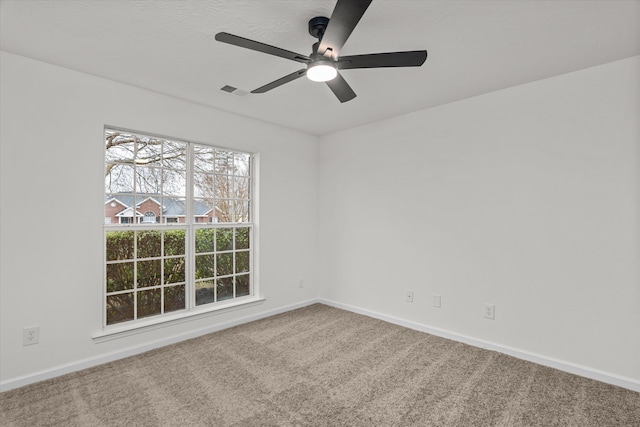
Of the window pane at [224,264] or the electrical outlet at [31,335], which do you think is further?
the window pane at [224,264]

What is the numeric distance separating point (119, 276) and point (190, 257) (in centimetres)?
67

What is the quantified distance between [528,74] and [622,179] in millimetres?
1108

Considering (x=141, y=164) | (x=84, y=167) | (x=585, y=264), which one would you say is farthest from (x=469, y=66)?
(x=84, y=167)

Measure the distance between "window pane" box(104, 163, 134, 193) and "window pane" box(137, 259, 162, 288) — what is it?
0.73 m

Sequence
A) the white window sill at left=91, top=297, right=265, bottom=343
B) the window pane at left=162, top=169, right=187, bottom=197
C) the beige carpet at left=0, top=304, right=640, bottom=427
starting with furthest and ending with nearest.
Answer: the window pane at left=162, top=169, right=187, bottom=197 → the white window sill at left=91, top=297, right=265, bottom=343 → the beige carpet at left=0, top=304, right=640, bottom=427

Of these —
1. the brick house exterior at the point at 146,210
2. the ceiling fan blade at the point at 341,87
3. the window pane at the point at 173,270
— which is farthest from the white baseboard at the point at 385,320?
the ceiling fan blade at the point at 341,87

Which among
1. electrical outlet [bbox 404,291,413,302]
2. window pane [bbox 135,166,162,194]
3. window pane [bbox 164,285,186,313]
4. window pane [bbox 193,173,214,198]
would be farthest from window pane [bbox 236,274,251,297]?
electrical outlet [bbox 404,291,413,302]

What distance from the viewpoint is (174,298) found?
337cm

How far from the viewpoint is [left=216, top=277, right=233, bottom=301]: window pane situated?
3740 mm

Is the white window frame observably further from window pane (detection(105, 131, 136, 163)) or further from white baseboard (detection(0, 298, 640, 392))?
white baseboard (detection(0, 298, 640, 392))

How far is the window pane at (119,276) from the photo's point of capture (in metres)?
2.96

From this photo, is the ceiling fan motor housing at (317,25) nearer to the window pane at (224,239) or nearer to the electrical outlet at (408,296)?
the window pane at (224,239)

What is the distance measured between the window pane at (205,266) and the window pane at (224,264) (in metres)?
0.07

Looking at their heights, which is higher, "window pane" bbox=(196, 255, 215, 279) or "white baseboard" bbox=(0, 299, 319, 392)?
"window pane" bbox=(196, 255, 215, 279)
